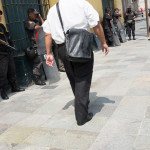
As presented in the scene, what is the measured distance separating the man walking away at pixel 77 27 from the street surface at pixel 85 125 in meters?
0.32

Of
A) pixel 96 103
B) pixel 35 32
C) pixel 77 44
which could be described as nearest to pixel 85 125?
pixel 96 103

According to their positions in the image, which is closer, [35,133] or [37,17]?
[35,133]

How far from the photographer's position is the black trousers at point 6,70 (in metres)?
4.80

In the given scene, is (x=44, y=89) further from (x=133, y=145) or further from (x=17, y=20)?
(x=133, y=145)

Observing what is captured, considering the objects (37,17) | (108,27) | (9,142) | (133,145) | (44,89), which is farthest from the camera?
(108,27)

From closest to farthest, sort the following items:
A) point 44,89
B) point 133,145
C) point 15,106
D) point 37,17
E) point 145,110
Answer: point 133,145, point 145,110, point 15,106, point 44,89, point 37,17

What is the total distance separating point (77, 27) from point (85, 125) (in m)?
1.27

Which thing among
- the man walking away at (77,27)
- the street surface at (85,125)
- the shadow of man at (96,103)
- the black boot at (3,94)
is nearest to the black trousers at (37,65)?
the street surface at (85,125)

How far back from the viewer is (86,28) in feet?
10.0

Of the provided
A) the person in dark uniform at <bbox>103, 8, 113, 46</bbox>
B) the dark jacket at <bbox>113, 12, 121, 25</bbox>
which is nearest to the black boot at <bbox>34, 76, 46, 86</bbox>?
the person in dark uniform at <bbox>103, 8, 113, 46</bbox>

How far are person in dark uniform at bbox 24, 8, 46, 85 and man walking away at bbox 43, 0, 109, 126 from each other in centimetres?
222

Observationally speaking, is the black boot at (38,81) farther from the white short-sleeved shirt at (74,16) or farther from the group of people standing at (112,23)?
the group of people standing at (112,23)

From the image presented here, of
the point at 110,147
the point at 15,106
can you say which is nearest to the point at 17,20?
the point at 15,106

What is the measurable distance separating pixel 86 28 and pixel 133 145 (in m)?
1.51
